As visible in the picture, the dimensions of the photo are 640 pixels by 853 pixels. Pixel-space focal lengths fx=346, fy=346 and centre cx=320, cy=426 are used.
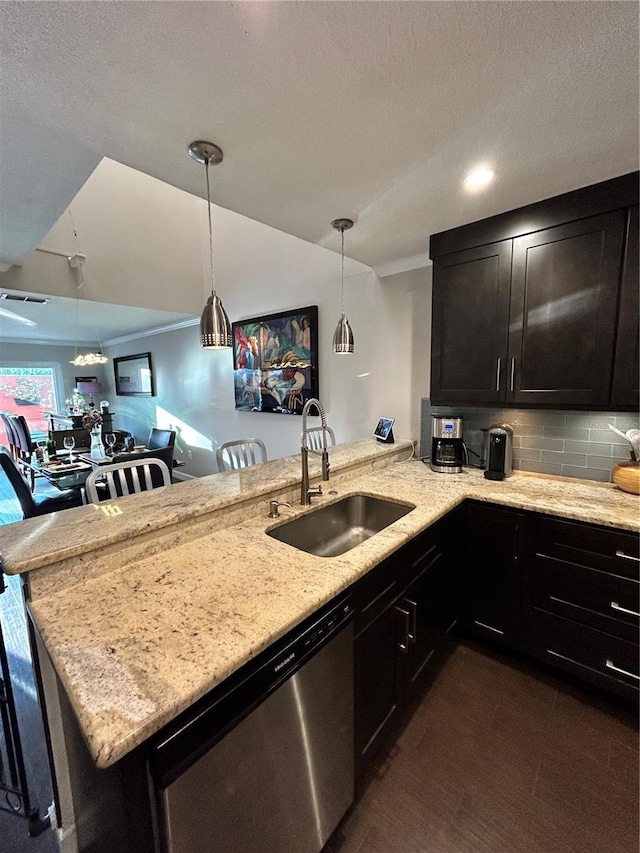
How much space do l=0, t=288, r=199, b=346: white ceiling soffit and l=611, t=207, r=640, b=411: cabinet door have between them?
4.17 m

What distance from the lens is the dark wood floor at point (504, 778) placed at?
116 centimetres

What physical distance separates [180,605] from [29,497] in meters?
2.61

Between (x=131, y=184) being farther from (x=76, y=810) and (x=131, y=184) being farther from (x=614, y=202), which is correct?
(x=76, y=810)

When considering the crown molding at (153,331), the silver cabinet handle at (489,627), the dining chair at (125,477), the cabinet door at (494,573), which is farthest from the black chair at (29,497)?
the silver cabinet handle at (489,627)

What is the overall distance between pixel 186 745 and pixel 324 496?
117 cm

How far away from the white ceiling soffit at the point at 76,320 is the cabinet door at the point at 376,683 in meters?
3.97

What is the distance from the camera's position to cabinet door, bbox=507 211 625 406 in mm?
1619

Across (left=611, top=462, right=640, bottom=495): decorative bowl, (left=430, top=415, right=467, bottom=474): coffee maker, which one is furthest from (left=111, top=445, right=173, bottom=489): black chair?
(left=611, top=462, right=640, bottom=495): decorative bowl

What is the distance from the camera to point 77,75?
3.21ft

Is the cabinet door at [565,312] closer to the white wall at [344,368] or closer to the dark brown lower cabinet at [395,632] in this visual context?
the white wall at [344,368]

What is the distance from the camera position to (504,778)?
1.33m

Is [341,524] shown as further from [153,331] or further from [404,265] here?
[153,331]

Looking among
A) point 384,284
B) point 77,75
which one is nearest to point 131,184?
point 384,284

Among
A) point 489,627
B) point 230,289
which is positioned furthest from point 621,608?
point 230,289
